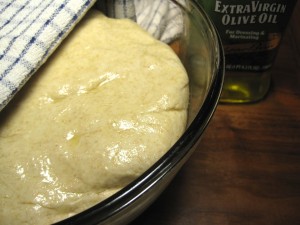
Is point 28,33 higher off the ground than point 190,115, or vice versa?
point 28,33

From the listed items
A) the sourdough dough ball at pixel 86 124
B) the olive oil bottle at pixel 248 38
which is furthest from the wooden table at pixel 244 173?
the sourdough dough ball at pixel 86 124

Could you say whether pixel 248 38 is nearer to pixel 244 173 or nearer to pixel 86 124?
pixel 244 173

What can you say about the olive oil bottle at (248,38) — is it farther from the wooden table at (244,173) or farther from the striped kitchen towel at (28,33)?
the striped kitchen towel at (28,33)

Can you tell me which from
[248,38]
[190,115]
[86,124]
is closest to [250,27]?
[248,38]

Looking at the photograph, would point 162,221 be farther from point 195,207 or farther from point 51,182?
point 51,182

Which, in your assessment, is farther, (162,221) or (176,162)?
(162,221)

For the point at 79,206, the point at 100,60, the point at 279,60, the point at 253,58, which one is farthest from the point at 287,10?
the point at 79,206
